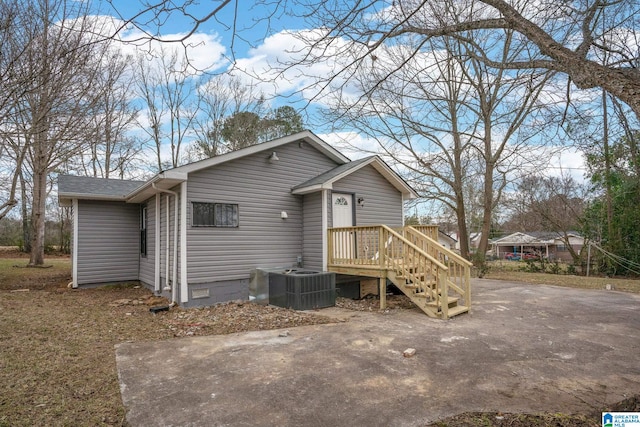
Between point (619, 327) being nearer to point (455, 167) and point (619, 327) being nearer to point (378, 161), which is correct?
point (378, 161)

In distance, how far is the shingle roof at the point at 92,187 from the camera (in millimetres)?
9891

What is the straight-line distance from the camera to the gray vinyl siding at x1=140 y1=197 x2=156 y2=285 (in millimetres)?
9625

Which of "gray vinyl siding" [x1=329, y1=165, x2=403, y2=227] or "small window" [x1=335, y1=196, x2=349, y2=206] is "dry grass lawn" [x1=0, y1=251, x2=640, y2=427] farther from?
"gray vinyl siding" [x1=329, y1=165, x2=403, y2=227]

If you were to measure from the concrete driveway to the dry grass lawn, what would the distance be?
228mm

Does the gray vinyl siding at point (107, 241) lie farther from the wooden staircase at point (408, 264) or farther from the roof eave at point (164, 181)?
the wooden staircase at point (408, 264)

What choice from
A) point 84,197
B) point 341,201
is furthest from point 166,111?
point 341,201

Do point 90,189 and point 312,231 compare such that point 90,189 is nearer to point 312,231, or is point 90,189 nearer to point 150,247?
point 150,247

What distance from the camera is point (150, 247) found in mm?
9945

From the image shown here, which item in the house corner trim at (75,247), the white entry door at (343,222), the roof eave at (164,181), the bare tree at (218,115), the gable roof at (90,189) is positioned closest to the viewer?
the roof eave at (164,181)

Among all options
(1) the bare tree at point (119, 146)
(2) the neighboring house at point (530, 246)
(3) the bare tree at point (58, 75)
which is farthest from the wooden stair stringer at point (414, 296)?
(2) the neighboring house at point (530, 246)

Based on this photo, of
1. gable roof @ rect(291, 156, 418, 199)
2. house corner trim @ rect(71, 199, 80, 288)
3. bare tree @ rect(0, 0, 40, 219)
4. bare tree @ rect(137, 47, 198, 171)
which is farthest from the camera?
bare tree @ rect(137, 47, 198, 171)

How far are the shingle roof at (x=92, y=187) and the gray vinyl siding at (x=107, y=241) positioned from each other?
37 centimetres

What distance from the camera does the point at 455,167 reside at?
53.6 feet

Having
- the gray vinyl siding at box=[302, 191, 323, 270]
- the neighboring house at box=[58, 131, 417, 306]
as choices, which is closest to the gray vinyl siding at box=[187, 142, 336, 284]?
the neighboring house at box=[58, 131, 417, 306]
